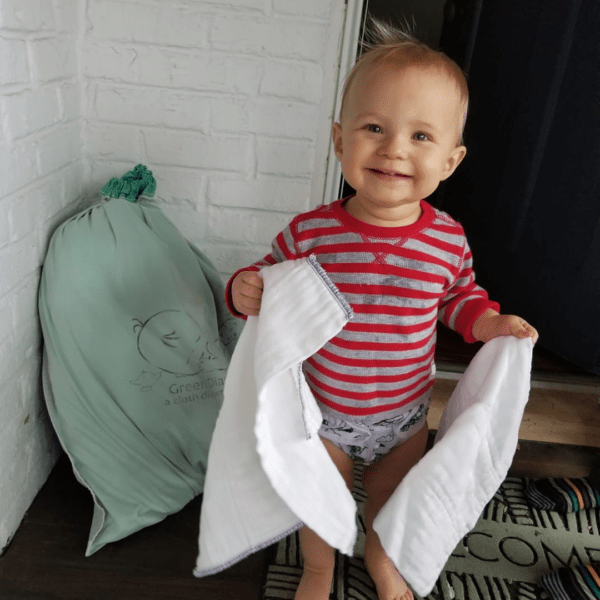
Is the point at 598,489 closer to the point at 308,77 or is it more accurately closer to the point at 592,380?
the point at 592,380

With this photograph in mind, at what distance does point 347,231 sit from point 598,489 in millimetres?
1009

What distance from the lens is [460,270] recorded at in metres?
1.12

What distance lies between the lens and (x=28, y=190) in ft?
3.82

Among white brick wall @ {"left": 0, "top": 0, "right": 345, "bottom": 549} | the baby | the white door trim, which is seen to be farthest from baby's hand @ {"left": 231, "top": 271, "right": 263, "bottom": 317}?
the white door trim

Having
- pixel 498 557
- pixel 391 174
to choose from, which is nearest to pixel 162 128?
pixel 391 174

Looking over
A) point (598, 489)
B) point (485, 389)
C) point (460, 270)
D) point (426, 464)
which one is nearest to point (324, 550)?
point (426, 464)

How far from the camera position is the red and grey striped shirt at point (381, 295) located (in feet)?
3.45

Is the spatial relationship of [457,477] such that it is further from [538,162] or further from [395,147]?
[538,162]

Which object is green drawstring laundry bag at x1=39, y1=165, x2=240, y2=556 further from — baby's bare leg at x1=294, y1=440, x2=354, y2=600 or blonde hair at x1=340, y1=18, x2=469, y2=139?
blonde hair at x1=340, y1=18, x2=469, y2=139

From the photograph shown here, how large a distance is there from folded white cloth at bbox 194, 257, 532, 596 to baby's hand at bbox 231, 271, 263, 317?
2 cm

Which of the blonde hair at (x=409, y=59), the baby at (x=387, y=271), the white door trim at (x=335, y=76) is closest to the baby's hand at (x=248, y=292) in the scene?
the baby at (x=387, y=271)

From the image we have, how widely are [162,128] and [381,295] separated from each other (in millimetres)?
727

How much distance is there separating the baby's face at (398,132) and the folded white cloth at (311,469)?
0.19 m

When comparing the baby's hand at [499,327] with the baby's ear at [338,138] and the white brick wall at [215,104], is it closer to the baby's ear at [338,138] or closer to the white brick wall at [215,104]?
the baby's ear at [338,138]
